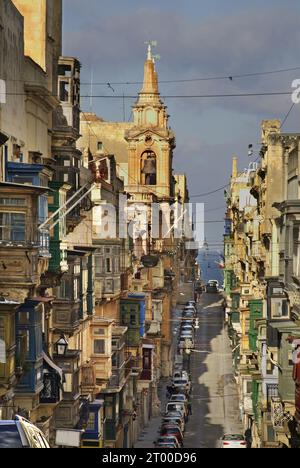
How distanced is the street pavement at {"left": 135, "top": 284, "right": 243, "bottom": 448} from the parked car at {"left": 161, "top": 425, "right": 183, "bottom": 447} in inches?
36.1

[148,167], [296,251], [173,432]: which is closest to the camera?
[296,251]

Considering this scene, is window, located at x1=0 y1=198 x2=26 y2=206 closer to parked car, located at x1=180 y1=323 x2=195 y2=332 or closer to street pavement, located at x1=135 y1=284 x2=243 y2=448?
street pavement, located at x1=135 y1=284 x2=243 y2=448

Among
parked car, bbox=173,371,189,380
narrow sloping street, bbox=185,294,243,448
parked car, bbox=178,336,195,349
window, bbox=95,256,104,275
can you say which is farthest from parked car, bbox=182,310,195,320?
window, bbox=95,256,104,275

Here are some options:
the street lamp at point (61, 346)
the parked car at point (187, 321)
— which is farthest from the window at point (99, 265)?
the parked car at point (187, 321)

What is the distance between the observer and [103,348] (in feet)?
200

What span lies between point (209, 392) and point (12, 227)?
64706 millimetres

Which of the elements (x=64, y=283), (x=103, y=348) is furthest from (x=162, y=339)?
(x=64, y=283)

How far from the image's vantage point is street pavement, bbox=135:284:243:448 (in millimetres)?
79312

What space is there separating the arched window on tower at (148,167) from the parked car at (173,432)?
47.6 meters

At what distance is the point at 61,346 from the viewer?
4841 centimetres

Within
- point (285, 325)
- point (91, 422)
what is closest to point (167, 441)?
point (91, 422)

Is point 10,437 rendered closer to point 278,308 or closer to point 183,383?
point 278,308

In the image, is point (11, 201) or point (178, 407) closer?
point (11, 201)

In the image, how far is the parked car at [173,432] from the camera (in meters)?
71.1
